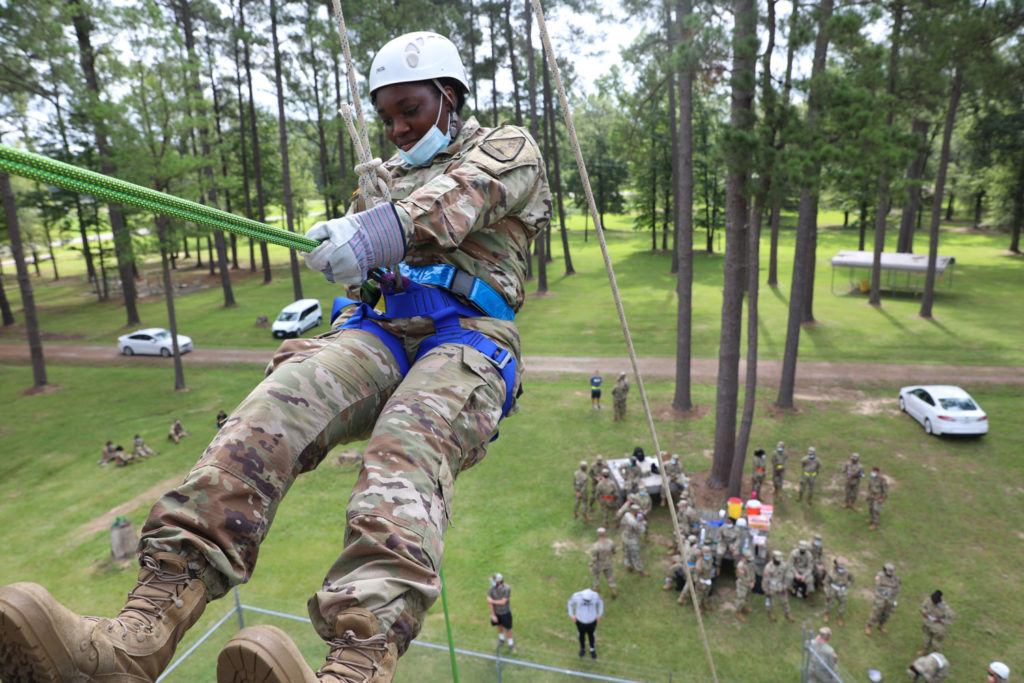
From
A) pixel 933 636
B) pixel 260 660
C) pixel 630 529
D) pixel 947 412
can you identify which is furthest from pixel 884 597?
pixel 260 660

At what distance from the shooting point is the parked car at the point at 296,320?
93.8 feet

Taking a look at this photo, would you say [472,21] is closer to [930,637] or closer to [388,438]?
[930,637]

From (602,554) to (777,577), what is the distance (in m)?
2.97

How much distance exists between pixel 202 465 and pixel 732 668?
9.84 meters

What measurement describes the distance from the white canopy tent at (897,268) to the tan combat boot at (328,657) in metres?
34.3

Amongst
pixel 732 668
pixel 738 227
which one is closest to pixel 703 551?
pixel 732 668

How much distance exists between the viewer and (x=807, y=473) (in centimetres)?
1411

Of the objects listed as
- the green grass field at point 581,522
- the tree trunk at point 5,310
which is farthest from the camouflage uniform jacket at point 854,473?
the tree trunk at point 5,310

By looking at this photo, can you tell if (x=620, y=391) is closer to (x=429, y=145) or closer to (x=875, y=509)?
(x=875, y=509)

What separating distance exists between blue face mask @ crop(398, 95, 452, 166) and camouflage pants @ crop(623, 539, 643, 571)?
10025 millimetres

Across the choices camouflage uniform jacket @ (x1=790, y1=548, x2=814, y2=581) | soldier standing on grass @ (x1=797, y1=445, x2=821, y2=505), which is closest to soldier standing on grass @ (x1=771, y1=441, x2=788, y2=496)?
soldier standing on grass @ (x1=797, y1=445, x2=821, y2=505)

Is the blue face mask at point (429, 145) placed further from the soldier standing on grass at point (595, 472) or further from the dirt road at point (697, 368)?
the dirt road at point (697, 368)

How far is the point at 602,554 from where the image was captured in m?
11.3

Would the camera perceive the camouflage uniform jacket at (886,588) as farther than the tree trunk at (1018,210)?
No
